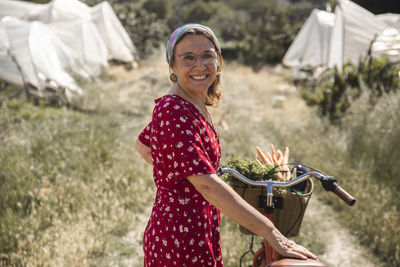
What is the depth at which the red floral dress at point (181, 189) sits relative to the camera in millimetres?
1397

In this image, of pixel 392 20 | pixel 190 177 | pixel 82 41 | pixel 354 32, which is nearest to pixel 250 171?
pixel 190 177

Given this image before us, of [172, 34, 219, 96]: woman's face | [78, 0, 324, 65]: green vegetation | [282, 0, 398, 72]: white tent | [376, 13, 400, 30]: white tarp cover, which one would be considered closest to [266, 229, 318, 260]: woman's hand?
[172, 34, 219, 96]: woman's face

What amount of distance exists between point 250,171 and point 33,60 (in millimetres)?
8343

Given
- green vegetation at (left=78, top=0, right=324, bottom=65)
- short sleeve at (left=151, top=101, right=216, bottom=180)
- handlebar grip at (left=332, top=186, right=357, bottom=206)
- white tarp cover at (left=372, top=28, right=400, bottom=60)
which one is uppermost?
short sleeve at (left=151, top=101, right=216, bottom=180)

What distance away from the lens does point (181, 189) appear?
5.14ft

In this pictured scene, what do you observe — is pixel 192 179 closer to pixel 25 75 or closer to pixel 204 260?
pixel 204 260

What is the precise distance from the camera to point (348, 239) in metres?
3.80

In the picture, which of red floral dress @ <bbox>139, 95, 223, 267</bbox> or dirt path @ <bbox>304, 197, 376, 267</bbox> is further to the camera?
dirt path @ <bbox>304, 197, 376, 267</bbox>

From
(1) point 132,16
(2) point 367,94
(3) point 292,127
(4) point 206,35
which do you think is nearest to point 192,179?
(4) point 206,35

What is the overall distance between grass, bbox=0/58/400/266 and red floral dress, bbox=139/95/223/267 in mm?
1698

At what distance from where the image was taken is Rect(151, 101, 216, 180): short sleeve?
138cm

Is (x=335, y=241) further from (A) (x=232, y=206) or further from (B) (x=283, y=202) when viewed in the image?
(A) (x=232, y=206)

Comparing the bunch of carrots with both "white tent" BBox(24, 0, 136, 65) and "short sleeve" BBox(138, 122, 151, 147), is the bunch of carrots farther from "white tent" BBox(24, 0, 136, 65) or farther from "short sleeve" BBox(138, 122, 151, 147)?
"white tent" BBox(24, 0, 136, 65)

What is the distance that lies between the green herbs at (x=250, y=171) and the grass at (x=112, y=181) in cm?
153
